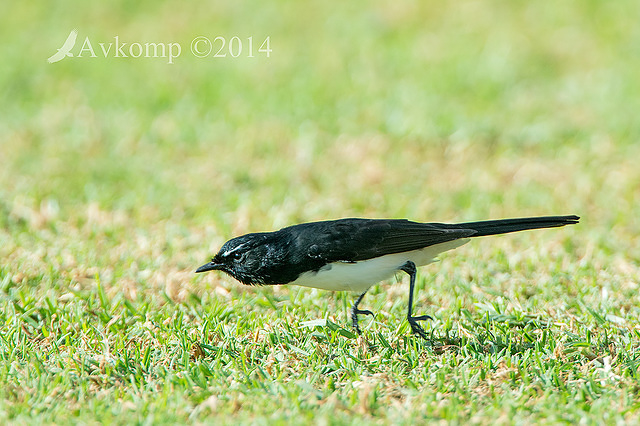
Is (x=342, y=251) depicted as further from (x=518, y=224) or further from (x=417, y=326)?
(x=518, y=224)

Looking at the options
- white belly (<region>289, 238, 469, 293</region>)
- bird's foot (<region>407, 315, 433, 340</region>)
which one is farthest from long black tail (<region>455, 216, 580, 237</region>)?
bird's foot (<region>407, 315, 433, 340</region>)

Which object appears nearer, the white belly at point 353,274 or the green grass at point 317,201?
the green grass at point 317,201

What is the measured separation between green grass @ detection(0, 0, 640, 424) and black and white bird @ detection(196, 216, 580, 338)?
312 millimetres

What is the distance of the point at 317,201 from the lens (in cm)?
766

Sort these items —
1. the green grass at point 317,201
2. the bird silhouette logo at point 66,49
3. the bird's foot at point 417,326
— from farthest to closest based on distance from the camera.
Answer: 1. the bird silhouette logo at point 66,49
2. the bird's foot at point 417,326
3. the green grass at point 317,201

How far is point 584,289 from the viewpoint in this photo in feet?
18.5

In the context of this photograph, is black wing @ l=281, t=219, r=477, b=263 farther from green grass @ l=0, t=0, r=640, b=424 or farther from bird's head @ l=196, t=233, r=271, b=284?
green grass @ l=0, t=0, r=640, b=424

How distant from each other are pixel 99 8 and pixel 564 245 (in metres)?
8.83

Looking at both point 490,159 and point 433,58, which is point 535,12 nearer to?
point 433,58

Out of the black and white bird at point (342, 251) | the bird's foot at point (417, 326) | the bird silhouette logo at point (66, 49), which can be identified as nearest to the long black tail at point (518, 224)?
the black and white bird at point (342, 251)

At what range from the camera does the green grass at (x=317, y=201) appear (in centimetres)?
416

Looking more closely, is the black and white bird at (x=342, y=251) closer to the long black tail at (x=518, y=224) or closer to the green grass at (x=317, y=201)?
the long black tail at (x=518, y=224)

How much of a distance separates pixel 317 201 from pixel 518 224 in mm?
3038

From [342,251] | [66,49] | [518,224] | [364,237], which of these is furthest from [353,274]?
[66,49]
